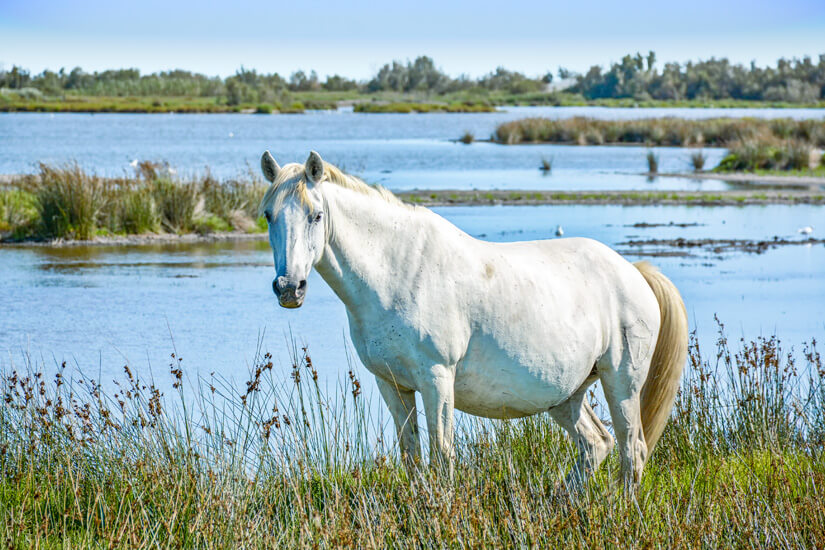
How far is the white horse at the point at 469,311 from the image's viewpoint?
13.3 feet

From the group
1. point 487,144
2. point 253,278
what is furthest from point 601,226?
point 487,144

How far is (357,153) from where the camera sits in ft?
133

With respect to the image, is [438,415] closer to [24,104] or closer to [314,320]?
[314,320]

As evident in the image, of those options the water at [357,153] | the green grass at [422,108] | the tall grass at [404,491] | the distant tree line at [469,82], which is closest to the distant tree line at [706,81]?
the distant tree line at [469,82]

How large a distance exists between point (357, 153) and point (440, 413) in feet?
121

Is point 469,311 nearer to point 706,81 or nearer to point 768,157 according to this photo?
point 768,157

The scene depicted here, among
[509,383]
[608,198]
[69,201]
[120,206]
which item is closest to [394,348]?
[509,383]

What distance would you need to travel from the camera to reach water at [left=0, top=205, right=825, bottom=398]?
909 cm

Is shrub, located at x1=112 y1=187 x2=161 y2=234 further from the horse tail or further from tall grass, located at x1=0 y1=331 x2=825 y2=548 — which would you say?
the horse tail

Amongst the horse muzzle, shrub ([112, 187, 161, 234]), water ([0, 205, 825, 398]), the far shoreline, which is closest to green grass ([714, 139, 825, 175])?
the far shoreline

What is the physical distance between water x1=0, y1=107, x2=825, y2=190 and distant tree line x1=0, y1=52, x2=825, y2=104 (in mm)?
37080

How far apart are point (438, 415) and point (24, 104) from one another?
9518 cm

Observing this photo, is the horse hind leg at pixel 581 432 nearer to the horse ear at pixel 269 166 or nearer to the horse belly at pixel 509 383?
the horse belly at pixel 509 383

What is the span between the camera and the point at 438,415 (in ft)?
13.8
